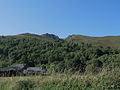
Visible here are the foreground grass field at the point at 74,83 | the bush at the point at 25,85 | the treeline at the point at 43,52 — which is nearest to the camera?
the foreground grass field at the point at 74,83

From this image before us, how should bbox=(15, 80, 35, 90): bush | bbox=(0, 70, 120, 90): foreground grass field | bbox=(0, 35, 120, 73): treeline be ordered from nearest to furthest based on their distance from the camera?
1. bbox=(0, 70, 120, 90): foreground grass field
2. bbox=(15, 80, 35, 90): bush
3. bbox=(0, 35, 120, 73): treeline

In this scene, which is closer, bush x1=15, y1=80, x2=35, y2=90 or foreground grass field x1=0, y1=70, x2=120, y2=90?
foreground grass field x1=0, y1=70, x2=120, y2=90

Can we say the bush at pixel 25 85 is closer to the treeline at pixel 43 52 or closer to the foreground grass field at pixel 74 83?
the foreground grass field at pixel 74 83

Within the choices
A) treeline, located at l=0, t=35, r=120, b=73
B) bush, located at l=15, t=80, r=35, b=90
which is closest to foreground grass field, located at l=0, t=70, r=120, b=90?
bush, located at l=15, t=80, r=35, b=90

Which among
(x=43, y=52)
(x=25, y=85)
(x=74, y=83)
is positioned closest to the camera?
(x=74, y=83)

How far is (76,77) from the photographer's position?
19.2 ft

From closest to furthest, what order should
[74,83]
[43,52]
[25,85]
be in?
[74,83] → [25,85] → [43,52]

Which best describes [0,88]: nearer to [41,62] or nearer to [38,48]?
[41,62]

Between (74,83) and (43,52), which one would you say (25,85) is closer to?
(74,83)

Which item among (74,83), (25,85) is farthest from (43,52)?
(74,83)

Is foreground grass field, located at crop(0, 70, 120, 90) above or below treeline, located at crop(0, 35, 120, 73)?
above

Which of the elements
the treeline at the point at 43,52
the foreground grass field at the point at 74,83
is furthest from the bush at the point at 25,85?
the treeline at the point at 43,52

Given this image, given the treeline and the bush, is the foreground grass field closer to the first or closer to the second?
the bush

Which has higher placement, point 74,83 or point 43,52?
point 74,83
